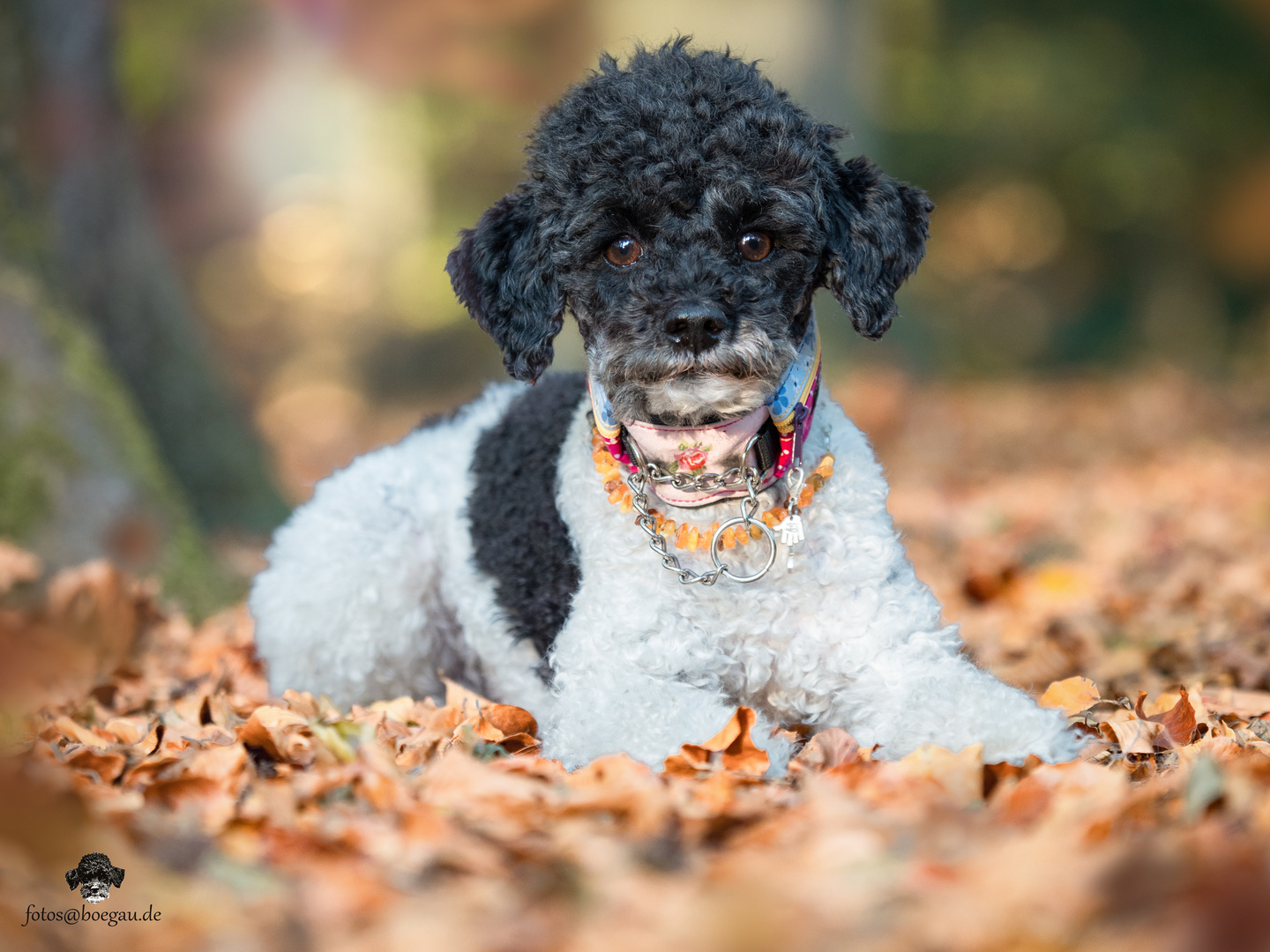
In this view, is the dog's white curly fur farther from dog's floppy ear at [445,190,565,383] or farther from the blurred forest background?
the blurred forest background

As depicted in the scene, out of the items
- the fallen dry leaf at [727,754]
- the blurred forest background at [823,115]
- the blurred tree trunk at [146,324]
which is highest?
the blurred forest background at [823,115]

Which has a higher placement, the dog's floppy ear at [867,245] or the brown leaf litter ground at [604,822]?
the dog's floppy ear at [867,245]

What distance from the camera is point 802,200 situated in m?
3.05

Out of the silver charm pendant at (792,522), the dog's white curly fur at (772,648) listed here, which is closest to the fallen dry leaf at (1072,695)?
the dog's white curly fur at (772,648)

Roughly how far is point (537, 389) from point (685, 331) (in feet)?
3.92

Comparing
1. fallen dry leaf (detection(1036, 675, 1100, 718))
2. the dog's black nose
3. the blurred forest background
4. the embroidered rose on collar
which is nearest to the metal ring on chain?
the embroidered rose on collar

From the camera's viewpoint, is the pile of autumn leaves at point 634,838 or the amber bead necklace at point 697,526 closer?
the pile of autumn leaves at point 634,838

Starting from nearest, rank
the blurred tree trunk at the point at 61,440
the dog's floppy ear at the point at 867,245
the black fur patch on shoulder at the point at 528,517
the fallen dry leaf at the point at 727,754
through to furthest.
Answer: the fallen dry leaf at the point at 727,754 < the dog's floppy ear at the point at 867,245 < the black fur patch on shoulder at the point at 528,517 < the blurred tree trunk at the point at 61,440

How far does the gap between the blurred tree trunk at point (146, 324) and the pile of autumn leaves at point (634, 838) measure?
408 cm

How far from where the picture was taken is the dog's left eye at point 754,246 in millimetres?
3029

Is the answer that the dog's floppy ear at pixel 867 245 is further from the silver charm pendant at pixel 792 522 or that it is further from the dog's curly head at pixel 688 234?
the silver charm pendant at pixel 792 522

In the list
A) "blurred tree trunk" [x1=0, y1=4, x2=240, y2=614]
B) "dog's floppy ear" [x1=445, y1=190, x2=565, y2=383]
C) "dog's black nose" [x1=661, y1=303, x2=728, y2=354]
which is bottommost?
"dog's black nose" [x1=661, y1=303, x2=728, y2=354]
